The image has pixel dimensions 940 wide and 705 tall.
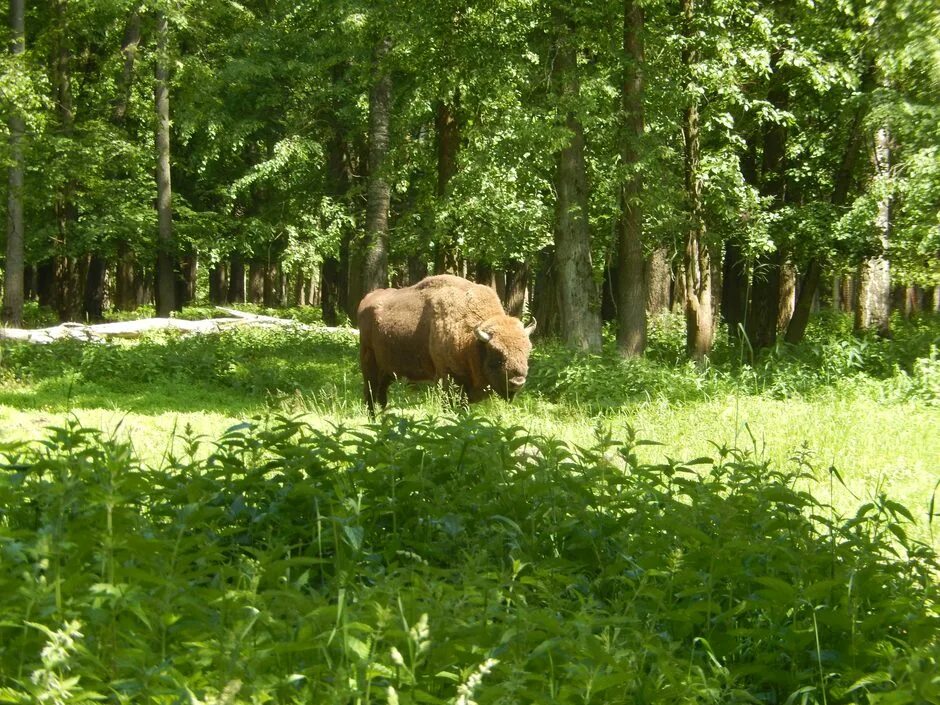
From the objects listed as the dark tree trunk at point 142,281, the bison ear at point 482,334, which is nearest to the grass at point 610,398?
the bison ear at point 482,334

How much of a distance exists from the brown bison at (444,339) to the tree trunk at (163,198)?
16277 mm

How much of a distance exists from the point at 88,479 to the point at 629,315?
14.4m

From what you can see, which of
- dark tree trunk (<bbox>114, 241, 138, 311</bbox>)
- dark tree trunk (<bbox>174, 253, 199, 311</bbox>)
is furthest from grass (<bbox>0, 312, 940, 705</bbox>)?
dark tree trunk (<bbox>174, 253, 199, 311</bbox>)

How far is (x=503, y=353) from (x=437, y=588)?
390 inches

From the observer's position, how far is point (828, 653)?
4145 millimetres

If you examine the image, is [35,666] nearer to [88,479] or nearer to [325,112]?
[88,479]

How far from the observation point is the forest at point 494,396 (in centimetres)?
365

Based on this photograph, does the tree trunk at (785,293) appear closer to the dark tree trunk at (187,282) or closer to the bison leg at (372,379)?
the bison leg at (372,379)

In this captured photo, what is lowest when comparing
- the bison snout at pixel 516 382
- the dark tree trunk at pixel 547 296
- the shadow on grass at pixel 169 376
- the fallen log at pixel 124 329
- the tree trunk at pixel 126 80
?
the shadow on grass at pixel 169 376

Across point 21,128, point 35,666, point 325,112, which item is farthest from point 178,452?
point 325,112

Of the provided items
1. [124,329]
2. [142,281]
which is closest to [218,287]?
[142,281]

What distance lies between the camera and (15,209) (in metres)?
25.5

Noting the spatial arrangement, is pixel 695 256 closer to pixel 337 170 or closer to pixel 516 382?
pixel 516 382

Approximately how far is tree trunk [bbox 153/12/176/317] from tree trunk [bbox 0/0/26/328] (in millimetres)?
4407
